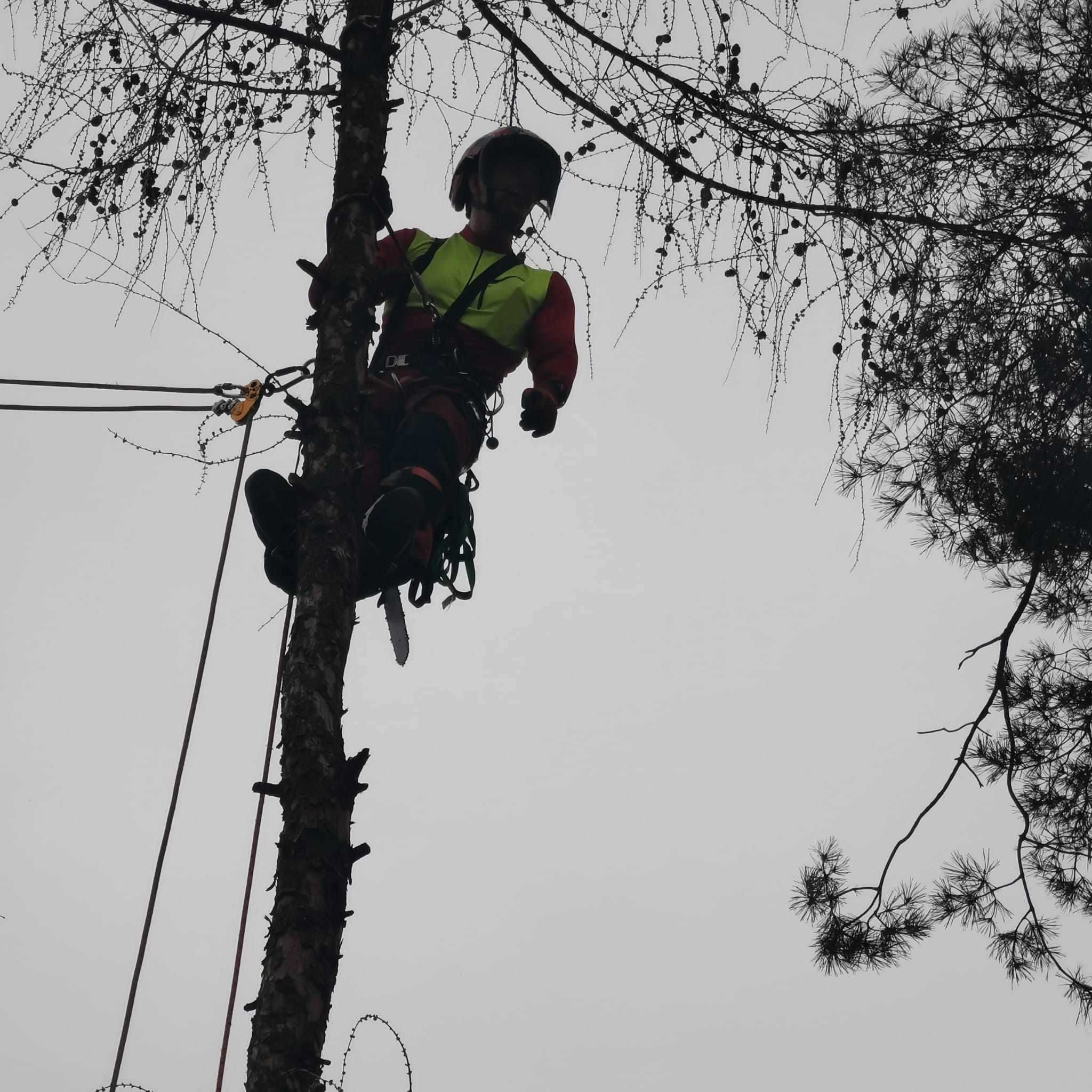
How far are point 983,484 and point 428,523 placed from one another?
1.73m

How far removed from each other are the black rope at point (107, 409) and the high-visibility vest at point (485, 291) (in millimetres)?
698

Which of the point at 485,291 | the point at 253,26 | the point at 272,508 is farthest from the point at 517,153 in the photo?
the point at 272,508

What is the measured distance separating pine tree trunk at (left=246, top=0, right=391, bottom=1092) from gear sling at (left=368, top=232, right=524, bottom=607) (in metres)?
0.66

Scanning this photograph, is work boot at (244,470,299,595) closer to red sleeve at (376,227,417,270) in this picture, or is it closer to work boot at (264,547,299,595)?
work boot at (264,547,299,595)

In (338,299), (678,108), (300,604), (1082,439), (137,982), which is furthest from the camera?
(1082,439)

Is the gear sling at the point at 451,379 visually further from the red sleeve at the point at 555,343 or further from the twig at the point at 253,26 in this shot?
the twig at the point at 253,26

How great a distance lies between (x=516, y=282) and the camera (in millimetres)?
3816

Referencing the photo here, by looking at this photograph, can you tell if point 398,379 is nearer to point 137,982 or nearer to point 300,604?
point 300,604

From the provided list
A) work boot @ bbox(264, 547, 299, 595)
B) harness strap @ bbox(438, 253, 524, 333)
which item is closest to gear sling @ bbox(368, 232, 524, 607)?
harness strap @ bbox(438, 253, 524, 333)

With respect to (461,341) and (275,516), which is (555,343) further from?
(275,516)

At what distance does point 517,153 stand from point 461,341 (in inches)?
21.7

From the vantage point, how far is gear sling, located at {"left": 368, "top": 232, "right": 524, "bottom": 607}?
144 inches

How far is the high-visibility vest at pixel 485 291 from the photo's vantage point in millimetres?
3791

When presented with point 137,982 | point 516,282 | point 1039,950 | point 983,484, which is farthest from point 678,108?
point 1039,950
